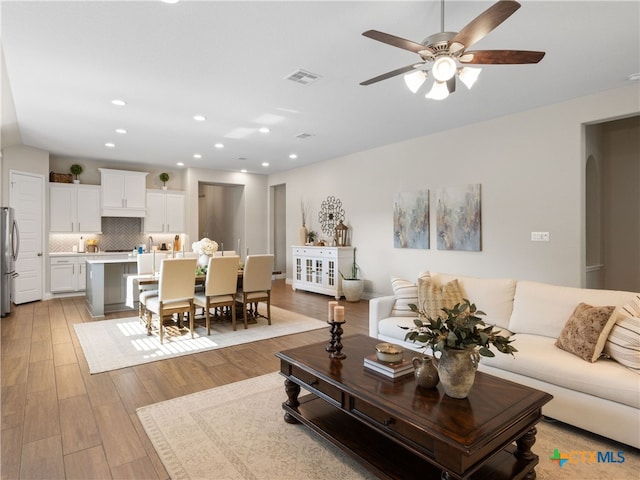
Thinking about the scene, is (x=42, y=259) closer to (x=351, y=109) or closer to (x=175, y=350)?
(x=175, y=350)

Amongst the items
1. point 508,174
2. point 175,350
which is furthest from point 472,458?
point 508,174

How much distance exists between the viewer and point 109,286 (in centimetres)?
595

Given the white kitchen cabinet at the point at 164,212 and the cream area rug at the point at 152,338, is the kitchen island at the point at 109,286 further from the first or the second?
the white kitchen cabinet at the point at 164,212

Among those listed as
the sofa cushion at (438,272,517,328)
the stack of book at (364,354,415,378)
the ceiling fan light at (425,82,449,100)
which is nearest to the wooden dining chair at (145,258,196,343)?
the stack of book at (364,354,415,378)

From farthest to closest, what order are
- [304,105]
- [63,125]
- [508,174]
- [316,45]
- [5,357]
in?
[63,125], [508,174], [304,105], [5,357], [316,45]

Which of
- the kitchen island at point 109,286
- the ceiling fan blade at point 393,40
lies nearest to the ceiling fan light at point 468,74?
the ceiling fan blade at point 393,40

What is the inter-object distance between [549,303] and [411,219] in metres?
3.38

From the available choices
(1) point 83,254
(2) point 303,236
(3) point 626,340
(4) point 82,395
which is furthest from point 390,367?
(1) point 83,254

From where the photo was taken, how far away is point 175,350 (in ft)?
13.2

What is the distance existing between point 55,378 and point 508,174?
5622mm

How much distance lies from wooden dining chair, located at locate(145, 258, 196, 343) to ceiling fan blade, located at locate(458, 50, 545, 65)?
11.5 ft

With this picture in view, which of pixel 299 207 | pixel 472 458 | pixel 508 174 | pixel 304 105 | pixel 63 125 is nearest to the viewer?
pixel 472 458

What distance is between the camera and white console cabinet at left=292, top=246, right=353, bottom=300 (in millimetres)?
7211

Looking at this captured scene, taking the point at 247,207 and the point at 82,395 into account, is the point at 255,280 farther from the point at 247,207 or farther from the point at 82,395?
the point at 247,207
